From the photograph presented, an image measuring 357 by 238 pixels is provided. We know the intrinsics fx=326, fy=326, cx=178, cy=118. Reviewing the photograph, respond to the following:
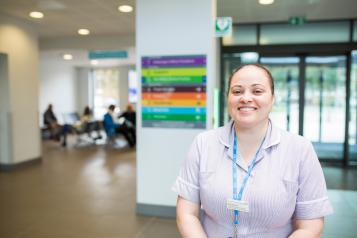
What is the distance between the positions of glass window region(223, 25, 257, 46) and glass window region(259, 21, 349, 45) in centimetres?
17

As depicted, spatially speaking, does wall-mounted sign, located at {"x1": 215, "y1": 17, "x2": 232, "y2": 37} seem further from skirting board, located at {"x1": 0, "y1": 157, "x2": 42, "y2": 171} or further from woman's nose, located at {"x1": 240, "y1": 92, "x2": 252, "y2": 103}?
skirting board, located at {"x1": 0, "y1": 157, "x2": 42, "y2": 171}

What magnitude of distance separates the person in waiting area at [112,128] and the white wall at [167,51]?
5.77 m

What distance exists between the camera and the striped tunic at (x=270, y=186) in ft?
4.18

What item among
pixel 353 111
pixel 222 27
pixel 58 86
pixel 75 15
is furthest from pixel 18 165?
pixel 58 86

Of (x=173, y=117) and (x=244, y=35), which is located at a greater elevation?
(x=244, y=35)

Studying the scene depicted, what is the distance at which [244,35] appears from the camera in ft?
23.4

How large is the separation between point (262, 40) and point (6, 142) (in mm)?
5734

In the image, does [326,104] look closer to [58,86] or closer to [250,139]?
[250,139]

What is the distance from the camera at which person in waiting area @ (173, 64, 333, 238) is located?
1278mm

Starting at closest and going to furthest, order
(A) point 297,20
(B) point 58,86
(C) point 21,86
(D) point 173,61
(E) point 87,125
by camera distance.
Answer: (D) point 173,61 → (A) point 297,20 → (C) point 21,86 → (E) point 87,125 → (B) point 58,86

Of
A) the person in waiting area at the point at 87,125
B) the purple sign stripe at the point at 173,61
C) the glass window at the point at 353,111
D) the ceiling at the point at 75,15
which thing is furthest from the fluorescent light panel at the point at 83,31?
the glass window at the point at 353,111

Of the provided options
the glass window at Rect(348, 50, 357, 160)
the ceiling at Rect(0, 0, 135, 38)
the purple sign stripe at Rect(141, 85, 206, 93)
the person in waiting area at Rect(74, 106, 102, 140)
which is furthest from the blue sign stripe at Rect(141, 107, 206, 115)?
the person in waiting area at Rect(74, 106, 102, 140)

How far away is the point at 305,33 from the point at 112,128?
19.0 feet

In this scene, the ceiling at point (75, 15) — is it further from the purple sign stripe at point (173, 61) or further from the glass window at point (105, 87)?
the glass window at point (105, 87)
